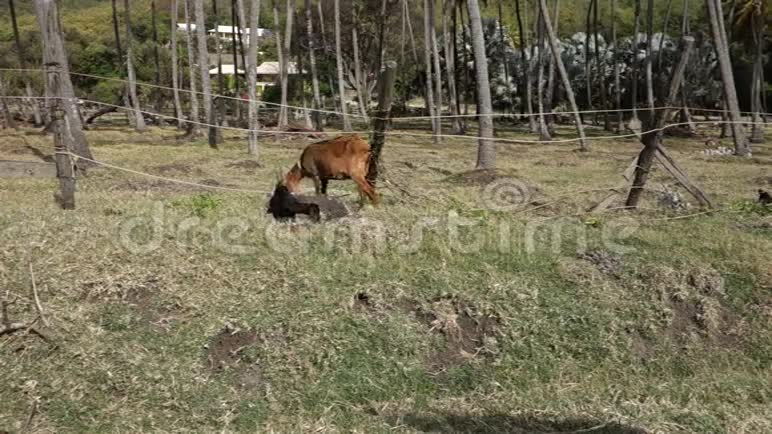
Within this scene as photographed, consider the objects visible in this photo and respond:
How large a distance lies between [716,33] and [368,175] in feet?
45.1

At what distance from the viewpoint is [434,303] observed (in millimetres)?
5250

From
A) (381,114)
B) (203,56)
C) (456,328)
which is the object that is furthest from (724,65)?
(456,328)

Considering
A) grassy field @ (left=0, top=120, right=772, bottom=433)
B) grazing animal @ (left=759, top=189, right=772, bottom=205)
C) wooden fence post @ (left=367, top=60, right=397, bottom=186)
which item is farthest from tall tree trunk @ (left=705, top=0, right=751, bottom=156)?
wooden fence post @ (left=367, top=60, right=397, bottom=186)

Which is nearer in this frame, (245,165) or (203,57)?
(245,165)

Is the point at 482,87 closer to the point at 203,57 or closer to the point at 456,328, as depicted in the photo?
the point at 203,57

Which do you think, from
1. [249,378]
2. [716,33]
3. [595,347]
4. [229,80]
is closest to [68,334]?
[249,378]

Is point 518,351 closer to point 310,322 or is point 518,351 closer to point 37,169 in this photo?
point 310,322

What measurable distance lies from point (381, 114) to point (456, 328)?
2.33 m

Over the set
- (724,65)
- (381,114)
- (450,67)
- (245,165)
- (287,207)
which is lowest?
(287,207)

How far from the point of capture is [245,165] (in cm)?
1506

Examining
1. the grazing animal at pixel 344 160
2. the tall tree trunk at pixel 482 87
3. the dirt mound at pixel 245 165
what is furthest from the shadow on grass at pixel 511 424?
the dirt mound at pixel 245 165

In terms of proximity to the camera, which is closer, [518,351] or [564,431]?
[564,431]

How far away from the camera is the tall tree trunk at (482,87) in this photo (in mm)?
13833

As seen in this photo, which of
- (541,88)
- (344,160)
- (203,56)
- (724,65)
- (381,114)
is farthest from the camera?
(541,88)
